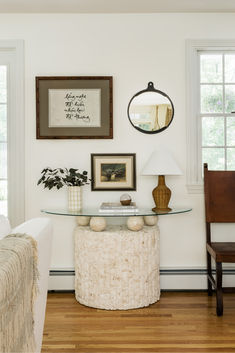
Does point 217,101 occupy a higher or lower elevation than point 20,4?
lower

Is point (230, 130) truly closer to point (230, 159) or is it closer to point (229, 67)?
point (230, 159)

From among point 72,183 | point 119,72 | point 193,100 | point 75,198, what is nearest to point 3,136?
point 72,183

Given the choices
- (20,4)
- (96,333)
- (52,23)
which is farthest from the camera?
(52,23)

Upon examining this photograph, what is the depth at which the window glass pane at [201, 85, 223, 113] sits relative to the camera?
10.9 ft

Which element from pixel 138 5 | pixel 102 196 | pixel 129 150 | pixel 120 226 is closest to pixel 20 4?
pixel 138 5

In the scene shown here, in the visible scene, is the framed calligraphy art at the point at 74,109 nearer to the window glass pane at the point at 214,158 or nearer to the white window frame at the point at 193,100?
the white window frame at the point at 193,100

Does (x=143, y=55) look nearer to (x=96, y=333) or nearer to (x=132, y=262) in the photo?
(x=132, y=262)

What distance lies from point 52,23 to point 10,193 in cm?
158

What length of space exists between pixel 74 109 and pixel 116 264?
4.63 ft

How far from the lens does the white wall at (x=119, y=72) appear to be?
127 inches

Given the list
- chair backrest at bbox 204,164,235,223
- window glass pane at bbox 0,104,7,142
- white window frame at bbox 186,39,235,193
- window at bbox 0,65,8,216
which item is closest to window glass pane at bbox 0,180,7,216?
window at bbox 0,65,8,216

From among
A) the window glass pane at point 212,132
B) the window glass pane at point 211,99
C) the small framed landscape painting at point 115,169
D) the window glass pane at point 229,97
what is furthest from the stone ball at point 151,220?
the window glass pane at point 229,97

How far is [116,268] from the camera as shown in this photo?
280 centimetres

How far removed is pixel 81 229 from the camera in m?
2.96
